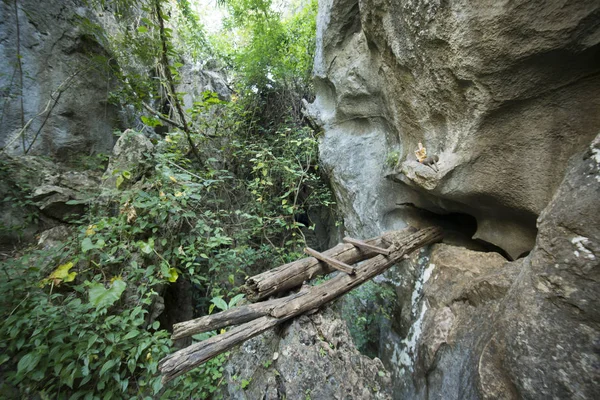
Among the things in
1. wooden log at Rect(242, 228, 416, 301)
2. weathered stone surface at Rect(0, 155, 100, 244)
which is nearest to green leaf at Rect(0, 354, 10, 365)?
weathered stone surface at Rect(0, 155, 100, 244)

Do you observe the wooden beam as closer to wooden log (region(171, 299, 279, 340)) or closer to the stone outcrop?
the stone outcrop

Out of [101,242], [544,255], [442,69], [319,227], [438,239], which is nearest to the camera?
[544,255]

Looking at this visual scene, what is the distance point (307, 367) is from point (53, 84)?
18.5ft

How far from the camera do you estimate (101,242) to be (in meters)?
2.47

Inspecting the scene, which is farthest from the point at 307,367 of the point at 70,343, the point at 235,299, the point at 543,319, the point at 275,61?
the point at 275,61

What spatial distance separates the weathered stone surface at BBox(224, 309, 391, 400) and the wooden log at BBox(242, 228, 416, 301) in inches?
12.8

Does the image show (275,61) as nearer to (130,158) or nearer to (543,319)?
(130,158)

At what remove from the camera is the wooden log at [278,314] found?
154cm

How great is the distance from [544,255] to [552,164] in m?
1.05

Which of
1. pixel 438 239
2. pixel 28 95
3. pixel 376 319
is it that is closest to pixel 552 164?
pixel 438 239

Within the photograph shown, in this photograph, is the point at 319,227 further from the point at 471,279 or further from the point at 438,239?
the point at 471,279

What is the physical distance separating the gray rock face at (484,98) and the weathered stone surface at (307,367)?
187 cm

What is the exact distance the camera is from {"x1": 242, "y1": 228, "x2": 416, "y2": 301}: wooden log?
203 centimetres

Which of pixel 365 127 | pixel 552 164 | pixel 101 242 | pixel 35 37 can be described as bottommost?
pixel 101 242
